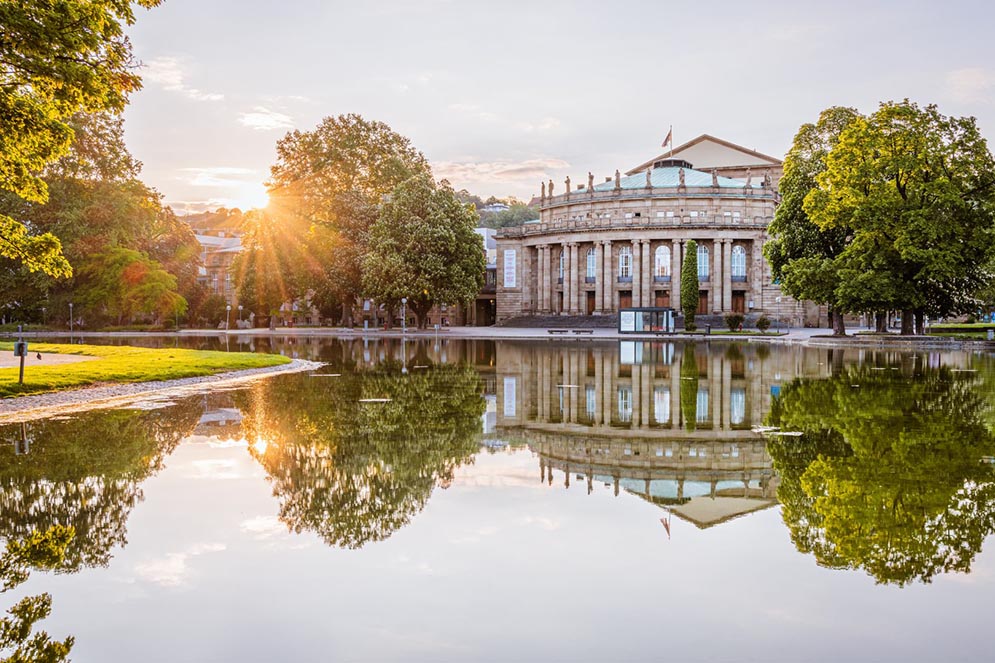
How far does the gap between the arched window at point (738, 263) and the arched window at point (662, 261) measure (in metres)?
6.99

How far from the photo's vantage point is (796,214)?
55125mm

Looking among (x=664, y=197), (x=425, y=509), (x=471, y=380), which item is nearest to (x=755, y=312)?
(x=664, y=197)

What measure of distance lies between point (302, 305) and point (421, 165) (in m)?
18.6

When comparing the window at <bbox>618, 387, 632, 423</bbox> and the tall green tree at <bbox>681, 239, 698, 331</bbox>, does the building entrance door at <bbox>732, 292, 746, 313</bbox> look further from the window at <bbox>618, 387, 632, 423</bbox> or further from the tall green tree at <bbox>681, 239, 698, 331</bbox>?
the window at <bbox>618, 387, 632, 423</bbox>

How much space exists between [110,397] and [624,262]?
3025 inches

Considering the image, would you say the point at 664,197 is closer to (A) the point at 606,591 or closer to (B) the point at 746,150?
(B) the point at 746,150

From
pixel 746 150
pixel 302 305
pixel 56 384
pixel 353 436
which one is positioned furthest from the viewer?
pixel 746 150

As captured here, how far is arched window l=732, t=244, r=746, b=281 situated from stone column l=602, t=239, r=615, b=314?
42.2ft

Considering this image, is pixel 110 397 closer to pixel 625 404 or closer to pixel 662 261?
Answer: pixel 625 404

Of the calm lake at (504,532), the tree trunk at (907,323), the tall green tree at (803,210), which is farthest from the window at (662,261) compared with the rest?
the calm lake at (504,532)

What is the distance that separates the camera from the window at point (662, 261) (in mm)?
90125

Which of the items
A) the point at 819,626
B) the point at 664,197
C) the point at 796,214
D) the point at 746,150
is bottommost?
the point at 819,626

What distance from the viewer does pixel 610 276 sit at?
3600 inches

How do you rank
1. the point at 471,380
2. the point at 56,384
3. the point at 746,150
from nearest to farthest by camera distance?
the point at 56,384 < the point at 471,380 < the point at 746,150
